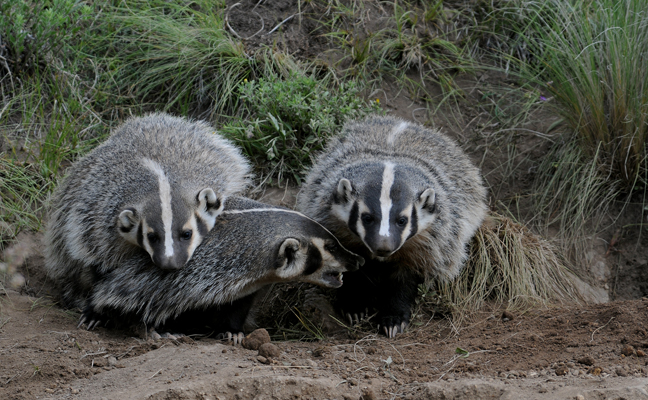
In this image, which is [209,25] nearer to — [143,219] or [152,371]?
[143,219]

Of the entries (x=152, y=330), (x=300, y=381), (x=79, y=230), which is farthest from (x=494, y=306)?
(x=79, y=230)

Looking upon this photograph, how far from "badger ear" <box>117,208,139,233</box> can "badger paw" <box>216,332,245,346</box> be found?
31.1 inches

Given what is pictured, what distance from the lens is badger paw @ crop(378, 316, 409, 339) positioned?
403 centimetres

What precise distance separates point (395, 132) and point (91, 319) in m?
2.25

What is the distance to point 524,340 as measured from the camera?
11.4ft

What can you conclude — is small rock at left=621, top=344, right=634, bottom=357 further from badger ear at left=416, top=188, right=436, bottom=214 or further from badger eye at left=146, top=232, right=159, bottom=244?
badger eye at left=146, top=232, right=159, bottom=244

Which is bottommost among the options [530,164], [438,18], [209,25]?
[530,164]

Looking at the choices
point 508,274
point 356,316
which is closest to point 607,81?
point 508,274

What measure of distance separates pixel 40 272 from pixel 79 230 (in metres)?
0.86

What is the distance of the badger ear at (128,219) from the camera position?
3.57 metres

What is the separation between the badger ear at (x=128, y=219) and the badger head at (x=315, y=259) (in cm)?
78

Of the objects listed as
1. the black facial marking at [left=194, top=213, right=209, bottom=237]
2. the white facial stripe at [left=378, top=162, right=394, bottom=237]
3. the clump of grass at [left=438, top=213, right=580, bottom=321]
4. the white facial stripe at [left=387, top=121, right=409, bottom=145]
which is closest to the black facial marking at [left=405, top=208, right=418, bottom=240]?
the white facial stripe at [left=378, top=162, right=394, bottom=237]

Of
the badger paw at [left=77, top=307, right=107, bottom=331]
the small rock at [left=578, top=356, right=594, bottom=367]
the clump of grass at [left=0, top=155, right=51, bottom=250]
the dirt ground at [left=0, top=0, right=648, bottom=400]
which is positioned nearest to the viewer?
the dirt ground at [left=0, top=0, right=648, bottom=400]

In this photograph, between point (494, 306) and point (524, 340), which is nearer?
point (524, 340)
